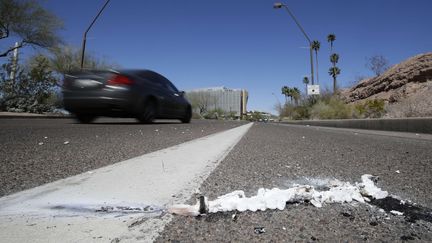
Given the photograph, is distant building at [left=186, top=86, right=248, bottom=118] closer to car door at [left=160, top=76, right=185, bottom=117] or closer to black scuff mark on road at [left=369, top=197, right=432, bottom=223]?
car door at [left=160, top=76, right=185, bottom=117]

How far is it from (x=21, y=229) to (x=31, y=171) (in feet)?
4.07

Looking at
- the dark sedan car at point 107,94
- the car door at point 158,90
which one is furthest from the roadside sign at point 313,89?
the dark sedan car at point 107,94

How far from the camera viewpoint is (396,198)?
1.62m

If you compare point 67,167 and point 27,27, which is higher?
point 27,27

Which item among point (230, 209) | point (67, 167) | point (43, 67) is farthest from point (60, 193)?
point (43, 67)

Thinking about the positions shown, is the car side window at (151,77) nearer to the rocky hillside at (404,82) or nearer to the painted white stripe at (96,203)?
the painted white stripe at (96,203)

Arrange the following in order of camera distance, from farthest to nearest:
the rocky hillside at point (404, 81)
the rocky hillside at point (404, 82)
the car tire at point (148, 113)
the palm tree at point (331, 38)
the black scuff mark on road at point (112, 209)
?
1. the palm tree at point (331, 38)
2. the rocky hillside at point (404, 81)
3. the rocky hillside at point (404, 82)
4. the car tire at point (148, 113)
5. the black scuff mark on road at point (112, 209)

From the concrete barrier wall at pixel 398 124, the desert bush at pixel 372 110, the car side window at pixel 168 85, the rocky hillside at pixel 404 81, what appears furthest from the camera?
the rocky hillside at pixel 404 81

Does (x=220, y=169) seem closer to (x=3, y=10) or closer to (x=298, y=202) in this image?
(x=298, y=202)

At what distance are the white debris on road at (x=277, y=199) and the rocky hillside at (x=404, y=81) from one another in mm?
20261

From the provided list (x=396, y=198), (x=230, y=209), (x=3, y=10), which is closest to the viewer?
(x=230, y=209)

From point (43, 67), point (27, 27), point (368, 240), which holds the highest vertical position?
point (27, 27)

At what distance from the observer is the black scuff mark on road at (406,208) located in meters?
1.34

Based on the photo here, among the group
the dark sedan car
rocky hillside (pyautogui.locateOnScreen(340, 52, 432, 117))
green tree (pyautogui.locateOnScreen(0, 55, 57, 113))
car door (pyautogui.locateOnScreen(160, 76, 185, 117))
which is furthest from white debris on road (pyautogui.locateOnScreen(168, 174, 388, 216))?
green tree (pyautogui.locateOnScreen(0, 55, 57, 113))
